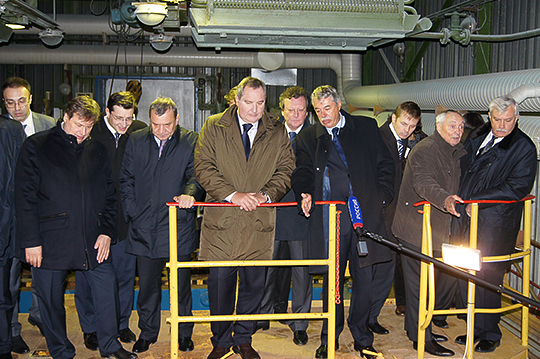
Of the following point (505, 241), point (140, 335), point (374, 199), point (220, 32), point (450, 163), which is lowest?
point (140, 335)

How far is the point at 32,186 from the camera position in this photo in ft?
10.2

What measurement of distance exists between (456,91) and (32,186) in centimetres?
411

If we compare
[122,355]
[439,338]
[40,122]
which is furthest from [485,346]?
[40,122]

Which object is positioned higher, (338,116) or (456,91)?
(456,91)

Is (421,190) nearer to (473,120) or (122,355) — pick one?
(473,120)

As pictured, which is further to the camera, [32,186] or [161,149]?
[161,149]

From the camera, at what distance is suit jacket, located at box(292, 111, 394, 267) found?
342cm

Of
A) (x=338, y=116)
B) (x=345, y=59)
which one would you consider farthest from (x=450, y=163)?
(x=345, y=59)

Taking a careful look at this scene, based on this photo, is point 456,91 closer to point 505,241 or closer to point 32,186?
point 505,241

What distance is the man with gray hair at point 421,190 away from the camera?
365 cm

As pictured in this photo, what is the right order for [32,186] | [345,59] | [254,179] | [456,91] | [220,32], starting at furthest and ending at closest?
1. [345,59]
2. [456,91]
3. [220,32]
4. [254,179]
5. [32,186]

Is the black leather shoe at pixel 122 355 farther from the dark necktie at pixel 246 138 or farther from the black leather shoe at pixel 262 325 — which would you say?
the dark necktie at pixel 246 138

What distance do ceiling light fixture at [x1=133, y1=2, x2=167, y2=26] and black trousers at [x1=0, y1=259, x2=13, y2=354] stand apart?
2.65m

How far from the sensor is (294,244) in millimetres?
3934
